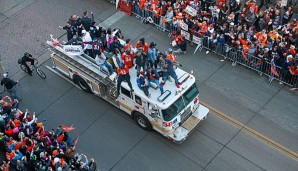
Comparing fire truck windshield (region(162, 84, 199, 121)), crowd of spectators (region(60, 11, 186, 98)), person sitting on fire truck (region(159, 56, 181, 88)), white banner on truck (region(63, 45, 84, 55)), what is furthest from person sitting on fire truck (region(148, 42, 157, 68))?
white banner on truck (region(63, 45, 84, 55))

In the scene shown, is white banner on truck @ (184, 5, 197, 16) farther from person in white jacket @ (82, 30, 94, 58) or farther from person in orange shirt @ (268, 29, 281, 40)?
person in white jacket @ (82, 30, 94, 58)

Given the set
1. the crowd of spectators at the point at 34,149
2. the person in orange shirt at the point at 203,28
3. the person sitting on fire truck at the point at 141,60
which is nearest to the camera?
the crowd of spectators at the point at 34,149

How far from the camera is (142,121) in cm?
2070

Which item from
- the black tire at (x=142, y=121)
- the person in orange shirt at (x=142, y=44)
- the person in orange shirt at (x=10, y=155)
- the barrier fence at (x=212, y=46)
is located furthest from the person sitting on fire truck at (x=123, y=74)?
the barrier fence at (x=212, y=46)

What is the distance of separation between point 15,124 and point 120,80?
462 cm

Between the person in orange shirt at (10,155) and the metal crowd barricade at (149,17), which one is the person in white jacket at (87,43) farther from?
the person in orange shirt at (10,155)

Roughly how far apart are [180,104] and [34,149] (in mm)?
5978

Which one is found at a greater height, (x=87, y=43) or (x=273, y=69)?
(x=87, y=43)

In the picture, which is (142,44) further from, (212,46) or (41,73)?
(41,73)

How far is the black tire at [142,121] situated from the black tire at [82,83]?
10.1 ft

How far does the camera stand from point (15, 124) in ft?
64.2

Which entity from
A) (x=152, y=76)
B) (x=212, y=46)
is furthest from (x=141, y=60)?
(x=212, y=46)

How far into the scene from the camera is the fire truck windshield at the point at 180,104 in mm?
19188

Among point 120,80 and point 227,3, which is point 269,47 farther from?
point 120,80
